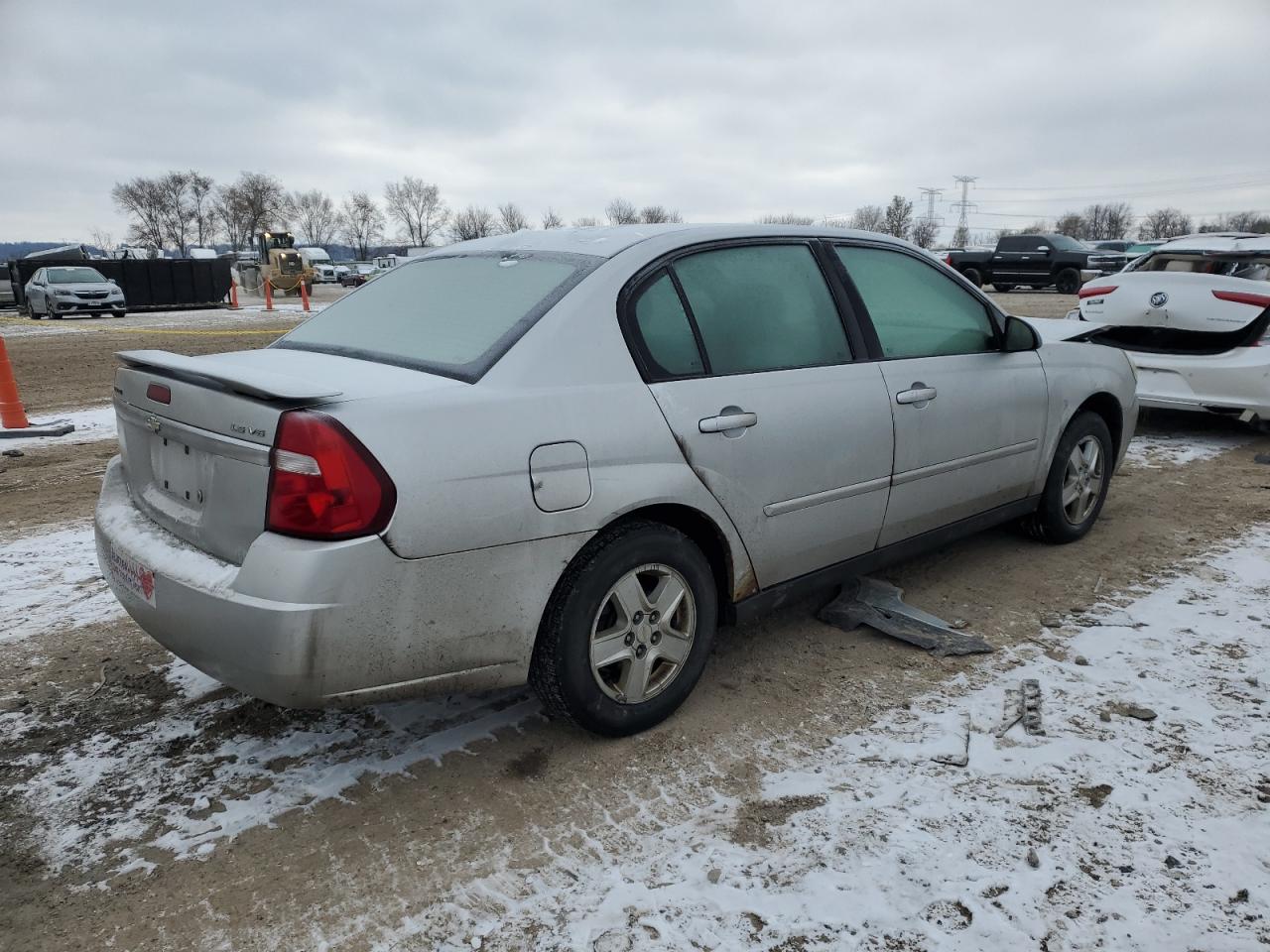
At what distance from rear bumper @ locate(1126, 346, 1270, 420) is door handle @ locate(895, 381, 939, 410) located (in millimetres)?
4244

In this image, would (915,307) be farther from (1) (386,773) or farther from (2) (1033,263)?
(2) (1033,263)

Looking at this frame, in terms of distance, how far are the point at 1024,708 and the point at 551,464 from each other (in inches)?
71.4

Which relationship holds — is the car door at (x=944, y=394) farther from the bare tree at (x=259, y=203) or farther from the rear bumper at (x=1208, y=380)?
the bare tree at (x=259, y=203)

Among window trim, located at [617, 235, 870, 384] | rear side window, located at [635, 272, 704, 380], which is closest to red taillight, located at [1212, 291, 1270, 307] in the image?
window trim, located at [617, 235, 870, 384]

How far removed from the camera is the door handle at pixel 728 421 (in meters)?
2.87

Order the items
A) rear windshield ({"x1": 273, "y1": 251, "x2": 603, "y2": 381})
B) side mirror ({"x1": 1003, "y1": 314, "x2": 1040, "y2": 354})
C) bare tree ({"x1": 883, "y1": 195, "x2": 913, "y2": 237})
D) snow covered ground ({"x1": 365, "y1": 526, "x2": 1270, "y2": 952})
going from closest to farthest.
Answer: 1. snow covered ground ({"x1": 365, "y1": 526, "x2": 1270, "y2": 952})
2. rear windshield ({"x1": 273, "y1": 251, "x2": 603, "y2": 381})
3. side mirror ({"x1": 1003, "y1": 314, "x2": 1040, "y2": 354})
4. bare tree ({"x1": 883, "y1": 195, "x2": 913, "y2": 237})

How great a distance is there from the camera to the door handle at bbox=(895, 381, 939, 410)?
3.49 meters

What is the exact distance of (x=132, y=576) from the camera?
271 centimetres

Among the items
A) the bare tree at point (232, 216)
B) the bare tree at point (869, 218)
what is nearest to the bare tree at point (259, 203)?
the bare tree at point (232, 216)

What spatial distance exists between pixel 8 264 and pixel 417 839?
29570 millimetres

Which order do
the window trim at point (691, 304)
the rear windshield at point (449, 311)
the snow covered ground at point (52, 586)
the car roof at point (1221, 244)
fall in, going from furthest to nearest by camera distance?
the car roof at point (1221, 244) → the snow covered ground at point (52, 586) → the window trim at point (691, 304) → the rear windshield at point (449, 311)

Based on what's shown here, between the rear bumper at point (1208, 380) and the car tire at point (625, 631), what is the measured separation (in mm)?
5439

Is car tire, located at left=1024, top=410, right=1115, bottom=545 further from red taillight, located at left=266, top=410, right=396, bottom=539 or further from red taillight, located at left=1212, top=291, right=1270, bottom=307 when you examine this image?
red taillight, located at left=266, top=410, right=396, bottom=539

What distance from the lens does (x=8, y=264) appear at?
2556 cm
